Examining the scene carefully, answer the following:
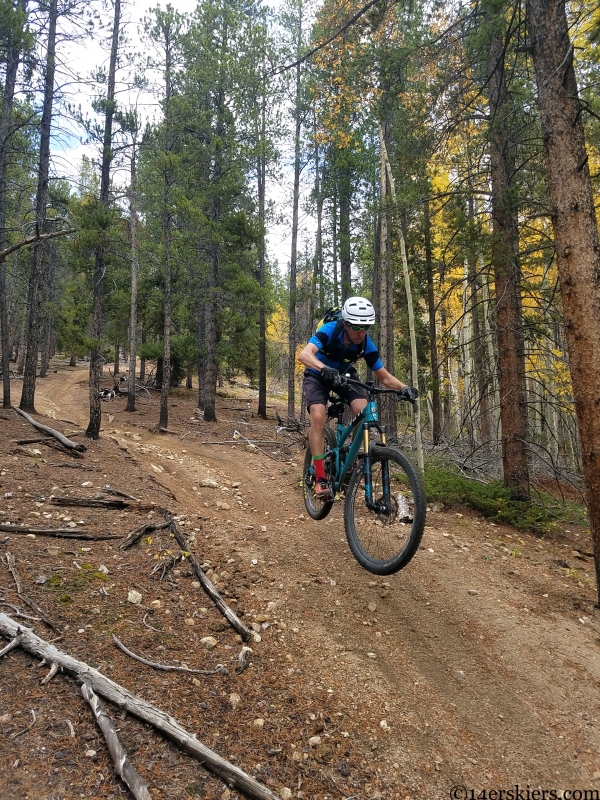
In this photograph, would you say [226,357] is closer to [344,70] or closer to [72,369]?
[344,70]

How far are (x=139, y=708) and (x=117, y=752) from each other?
13.7 inches

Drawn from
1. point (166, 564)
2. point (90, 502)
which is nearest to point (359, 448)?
point (166, 564)

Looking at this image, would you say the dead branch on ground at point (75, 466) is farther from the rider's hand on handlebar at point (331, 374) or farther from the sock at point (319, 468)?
the rider's hand on handlebar at point (331, 374)

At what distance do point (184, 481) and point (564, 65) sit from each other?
8.15m

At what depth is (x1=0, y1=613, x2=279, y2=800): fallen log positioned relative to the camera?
263cm

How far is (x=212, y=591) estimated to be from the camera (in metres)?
4.59

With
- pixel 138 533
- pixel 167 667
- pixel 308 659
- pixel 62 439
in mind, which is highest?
pixel 62 439

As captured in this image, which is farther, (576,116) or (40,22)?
(40,22)

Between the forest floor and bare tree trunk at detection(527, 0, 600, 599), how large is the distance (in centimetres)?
184

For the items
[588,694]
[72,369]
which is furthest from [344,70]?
[72,369]

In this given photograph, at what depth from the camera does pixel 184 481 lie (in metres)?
8.80

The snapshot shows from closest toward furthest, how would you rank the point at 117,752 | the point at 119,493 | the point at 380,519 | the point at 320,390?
1. the point at 117,752
2. the point at 380,519
3. the point at 320,390
4. the point at 119,493

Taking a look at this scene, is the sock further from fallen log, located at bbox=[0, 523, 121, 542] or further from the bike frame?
fallen log, located at bbox=[0, 523, 121, 542]

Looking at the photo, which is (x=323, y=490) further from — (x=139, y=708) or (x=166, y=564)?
(x=139, y=708)
